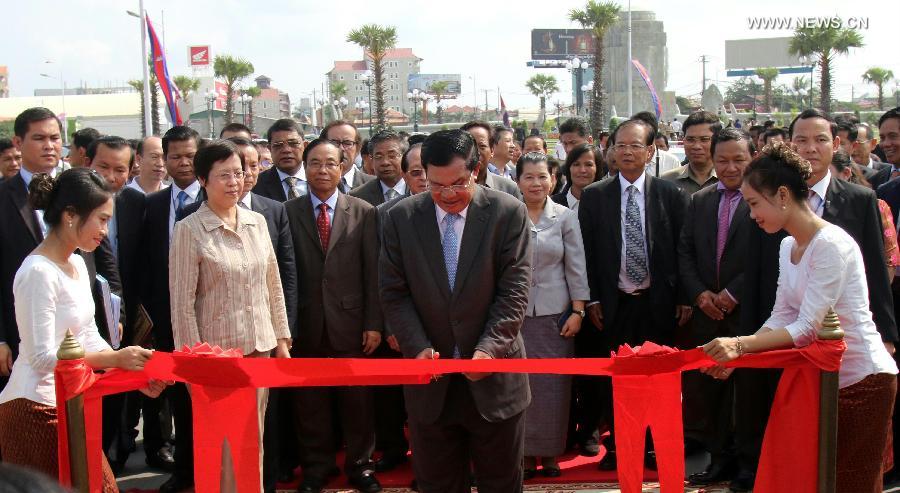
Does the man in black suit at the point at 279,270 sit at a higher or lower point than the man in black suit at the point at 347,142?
lower

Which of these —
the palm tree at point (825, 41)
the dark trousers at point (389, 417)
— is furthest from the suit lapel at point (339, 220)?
the palm tree at point (825, 41)

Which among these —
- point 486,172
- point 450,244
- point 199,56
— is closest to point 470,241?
point 450,244

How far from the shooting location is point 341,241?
4.84 metres

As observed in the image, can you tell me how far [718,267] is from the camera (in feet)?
16.4

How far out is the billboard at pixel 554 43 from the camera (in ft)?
325

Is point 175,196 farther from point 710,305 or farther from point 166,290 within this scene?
point 710,305

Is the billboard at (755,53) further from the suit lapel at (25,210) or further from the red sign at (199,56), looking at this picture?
the suit lapel at (25,210)

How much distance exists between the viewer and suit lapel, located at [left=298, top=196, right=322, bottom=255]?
4.87 m

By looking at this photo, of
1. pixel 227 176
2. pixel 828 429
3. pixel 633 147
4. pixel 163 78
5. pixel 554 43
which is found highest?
pixel 554 43

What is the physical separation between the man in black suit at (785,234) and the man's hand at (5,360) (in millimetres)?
3479

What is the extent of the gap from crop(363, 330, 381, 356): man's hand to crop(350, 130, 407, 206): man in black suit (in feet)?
4.13

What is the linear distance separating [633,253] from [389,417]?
1736mm

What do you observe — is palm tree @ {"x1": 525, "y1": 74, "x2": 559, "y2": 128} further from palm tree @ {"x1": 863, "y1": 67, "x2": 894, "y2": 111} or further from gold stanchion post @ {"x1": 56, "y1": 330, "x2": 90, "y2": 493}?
gold stanchion post @ {"x1": 56, "y1": 330, "x2": 90, "y2": 493}

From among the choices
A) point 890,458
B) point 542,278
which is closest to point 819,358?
point 890,458
